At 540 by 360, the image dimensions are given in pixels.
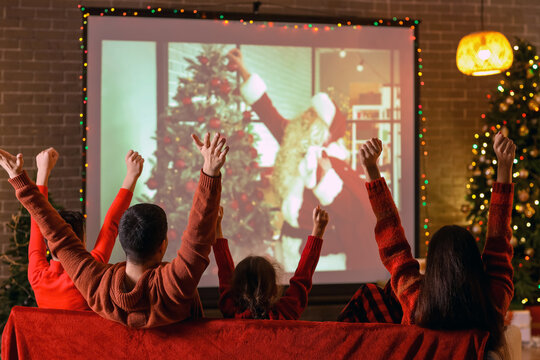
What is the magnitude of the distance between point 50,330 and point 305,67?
3445mm

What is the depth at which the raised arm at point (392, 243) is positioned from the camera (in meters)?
1.64

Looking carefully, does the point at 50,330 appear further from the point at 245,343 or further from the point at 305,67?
the point at 305,67

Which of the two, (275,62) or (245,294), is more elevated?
(275,62)

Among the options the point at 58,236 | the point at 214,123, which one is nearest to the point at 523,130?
the point at 214,123

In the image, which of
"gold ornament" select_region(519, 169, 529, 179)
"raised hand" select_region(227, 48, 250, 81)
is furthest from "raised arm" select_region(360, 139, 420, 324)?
"gold ornament" select_region(519, 169, 529, 179)

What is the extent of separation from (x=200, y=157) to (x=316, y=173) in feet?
3.22

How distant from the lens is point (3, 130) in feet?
15.2

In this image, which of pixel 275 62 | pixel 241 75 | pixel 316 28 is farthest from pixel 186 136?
pixel 316 28

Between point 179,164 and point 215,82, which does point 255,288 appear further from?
point 215,82

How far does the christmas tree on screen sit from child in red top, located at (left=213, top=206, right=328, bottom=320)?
2.39 m

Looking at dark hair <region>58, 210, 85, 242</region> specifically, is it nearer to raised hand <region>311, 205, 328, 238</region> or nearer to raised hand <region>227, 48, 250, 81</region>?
raised hand <region>311, 205, 328, 238</region>

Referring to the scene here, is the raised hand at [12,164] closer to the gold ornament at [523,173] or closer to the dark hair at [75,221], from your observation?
the dark hair at [75,221]

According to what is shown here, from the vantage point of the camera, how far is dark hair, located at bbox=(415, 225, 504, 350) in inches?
59.4

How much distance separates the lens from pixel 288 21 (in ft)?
15.1
